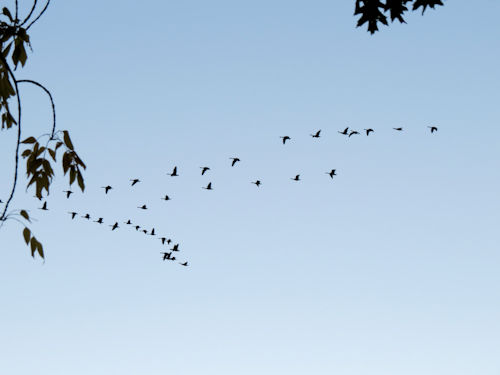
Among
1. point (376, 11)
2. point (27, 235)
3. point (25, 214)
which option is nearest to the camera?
point (25, 214)

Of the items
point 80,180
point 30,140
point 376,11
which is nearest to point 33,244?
point 80,180

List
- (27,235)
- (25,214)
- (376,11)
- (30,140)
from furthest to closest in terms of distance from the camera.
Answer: (376,11) < (30,140) < (27,235) < (25,214)

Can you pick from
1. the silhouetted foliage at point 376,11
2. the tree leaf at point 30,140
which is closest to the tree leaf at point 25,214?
the tree leaf at point 30,140

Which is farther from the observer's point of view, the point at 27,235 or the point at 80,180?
the point at 80,180

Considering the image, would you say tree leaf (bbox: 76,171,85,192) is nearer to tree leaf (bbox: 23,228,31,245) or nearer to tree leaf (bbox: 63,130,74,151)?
tree leaf (bbox: 63,130,74,151)

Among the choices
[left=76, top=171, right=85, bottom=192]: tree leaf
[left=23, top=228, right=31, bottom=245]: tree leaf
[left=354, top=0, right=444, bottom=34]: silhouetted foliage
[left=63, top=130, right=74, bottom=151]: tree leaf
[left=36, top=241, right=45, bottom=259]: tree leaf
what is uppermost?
[left=354, top=0, right=444, bottom=34]: silhouetted foliage

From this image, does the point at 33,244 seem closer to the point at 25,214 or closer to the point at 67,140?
the point at 25,214

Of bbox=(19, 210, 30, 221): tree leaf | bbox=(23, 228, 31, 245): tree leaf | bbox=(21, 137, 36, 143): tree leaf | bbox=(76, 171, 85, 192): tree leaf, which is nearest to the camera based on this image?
bbox=(19, 210, 30, 221): tree leaf

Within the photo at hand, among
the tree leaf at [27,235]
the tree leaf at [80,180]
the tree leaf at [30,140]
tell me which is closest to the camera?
the tree leaf at [27,235]

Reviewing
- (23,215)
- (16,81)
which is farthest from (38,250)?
(16,81)

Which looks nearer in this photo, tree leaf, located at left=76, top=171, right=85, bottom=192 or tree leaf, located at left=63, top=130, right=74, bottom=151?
tree leaf, located at left=63, top=130, right=74, bottom=151

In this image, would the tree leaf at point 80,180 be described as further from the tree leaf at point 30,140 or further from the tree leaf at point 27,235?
the tree leaf at point 27,235

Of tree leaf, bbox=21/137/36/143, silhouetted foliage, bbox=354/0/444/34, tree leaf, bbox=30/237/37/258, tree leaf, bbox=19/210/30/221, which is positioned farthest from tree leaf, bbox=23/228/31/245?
silhouetted foliage, bbox=354/0/444/34

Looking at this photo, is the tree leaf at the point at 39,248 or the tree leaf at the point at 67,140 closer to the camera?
the tree leaf at the point at 39,248
